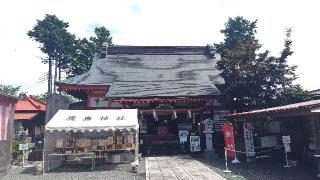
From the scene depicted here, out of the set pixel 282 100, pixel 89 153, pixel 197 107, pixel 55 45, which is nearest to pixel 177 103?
pixel 197 107

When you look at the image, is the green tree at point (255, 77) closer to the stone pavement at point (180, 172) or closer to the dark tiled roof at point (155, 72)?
the dark tiled roof at point (155, 72)

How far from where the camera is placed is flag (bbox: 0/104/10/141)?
11.3 meters

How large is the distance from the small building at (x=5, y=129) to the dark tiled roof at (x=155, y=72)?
19.9ft

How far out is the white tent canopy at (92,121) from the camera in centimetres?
1208

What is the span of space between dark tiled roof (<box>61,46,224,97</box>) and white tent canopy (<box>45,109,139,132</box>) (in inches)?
165

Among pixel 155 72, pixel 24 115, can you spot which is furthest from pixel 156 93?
pixel 24 115

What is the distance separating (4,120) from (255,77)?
13.2 m

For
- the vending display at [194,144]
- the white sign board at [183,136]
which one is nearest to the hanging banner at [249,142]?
the vending display at [194,144]

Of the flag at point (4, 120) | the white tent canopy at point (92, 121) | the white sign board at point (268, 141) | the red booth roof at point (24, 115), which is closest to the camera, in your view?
the flag at point (4, 120)

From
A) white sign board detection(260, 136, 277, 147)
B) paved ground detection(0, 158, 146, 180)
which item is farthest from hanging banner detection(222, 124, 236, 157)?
paved ground detection(0, 158, 146, 180)

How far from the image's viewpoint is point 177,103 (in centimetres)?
1856

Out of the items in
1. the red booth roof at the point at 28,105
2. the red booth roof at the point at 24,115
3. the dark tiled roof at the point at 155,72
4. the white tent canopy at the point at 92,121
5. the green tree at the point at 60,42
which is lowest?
the white tent canopy at the point at 92,121

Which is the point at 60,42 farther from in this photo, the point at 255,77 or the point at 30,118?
the point at 255,77

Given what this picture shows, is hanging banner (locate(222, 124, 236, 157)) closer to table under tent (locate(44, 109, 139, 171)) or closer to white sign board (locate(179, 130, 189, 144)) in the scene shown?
white sign board (locate(179, 130, 189, 144))
